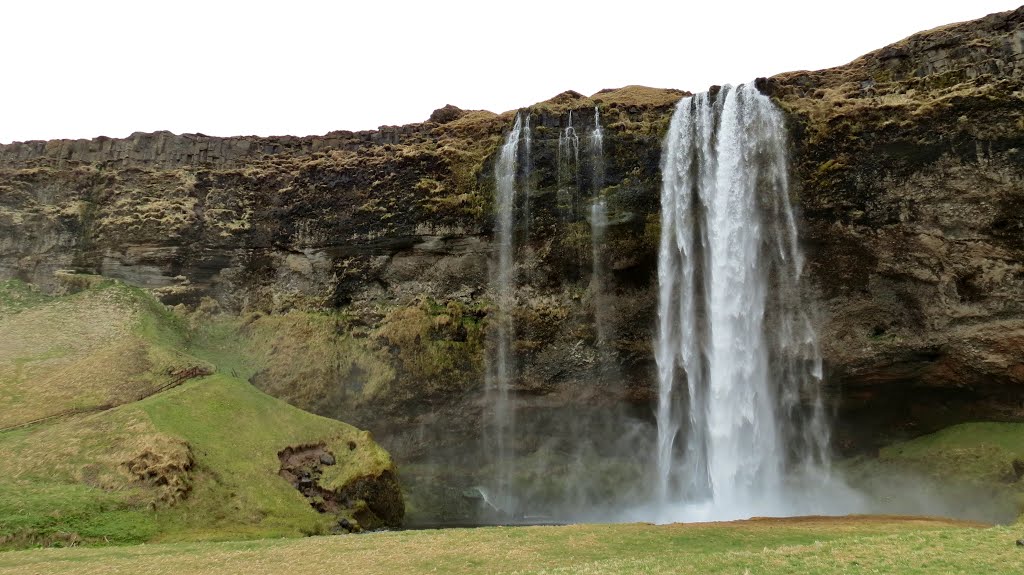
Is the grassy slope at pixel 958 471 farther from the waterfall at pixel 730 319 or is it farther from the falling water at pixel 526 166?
the falling water at pixel 526 166

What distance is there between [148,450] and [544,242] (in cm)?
2289

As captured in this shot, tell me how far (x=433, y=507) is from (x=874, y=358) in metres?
24.7

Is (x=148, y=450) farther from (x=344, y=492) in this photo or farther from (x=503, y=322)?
(x=503, y=322)

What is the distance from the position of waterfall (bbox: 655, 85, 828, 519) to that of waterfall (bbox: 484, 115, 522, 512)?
8.80m

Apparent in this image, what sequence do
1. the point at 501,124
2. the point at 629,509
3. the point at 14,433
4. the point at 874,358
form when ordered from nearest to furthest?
the point at 14,433, the point at 874,358, the point at 629,509, the point at 501,124

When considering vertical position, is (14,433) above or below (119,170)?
below

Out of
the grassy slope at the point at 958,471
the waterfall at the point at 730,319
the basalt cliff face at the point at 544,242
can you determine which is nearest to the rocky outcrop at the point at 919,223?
the basalt cliff face at the point at 544,242

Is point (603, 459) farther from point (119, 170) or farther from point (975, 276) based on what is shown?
point (119, 170)

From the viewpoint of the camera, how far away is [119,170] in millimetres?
48188

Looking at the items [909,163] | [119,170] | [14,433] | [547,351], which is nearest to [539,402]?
[547,351]

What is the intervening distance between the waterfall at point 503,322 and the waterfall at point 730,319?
8795 millimetres

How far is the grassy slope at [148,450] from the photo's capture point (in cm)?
2395

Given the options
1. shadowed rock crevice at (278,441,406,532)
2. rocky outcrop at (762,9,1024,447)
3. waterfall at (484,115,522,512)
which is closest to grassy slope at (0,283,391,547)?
shadowed rock crevice at (278,441,406,532)

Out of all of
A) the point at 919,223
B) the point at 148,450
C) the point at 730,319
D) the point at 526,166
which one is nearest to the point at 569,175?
the point at 526,166
